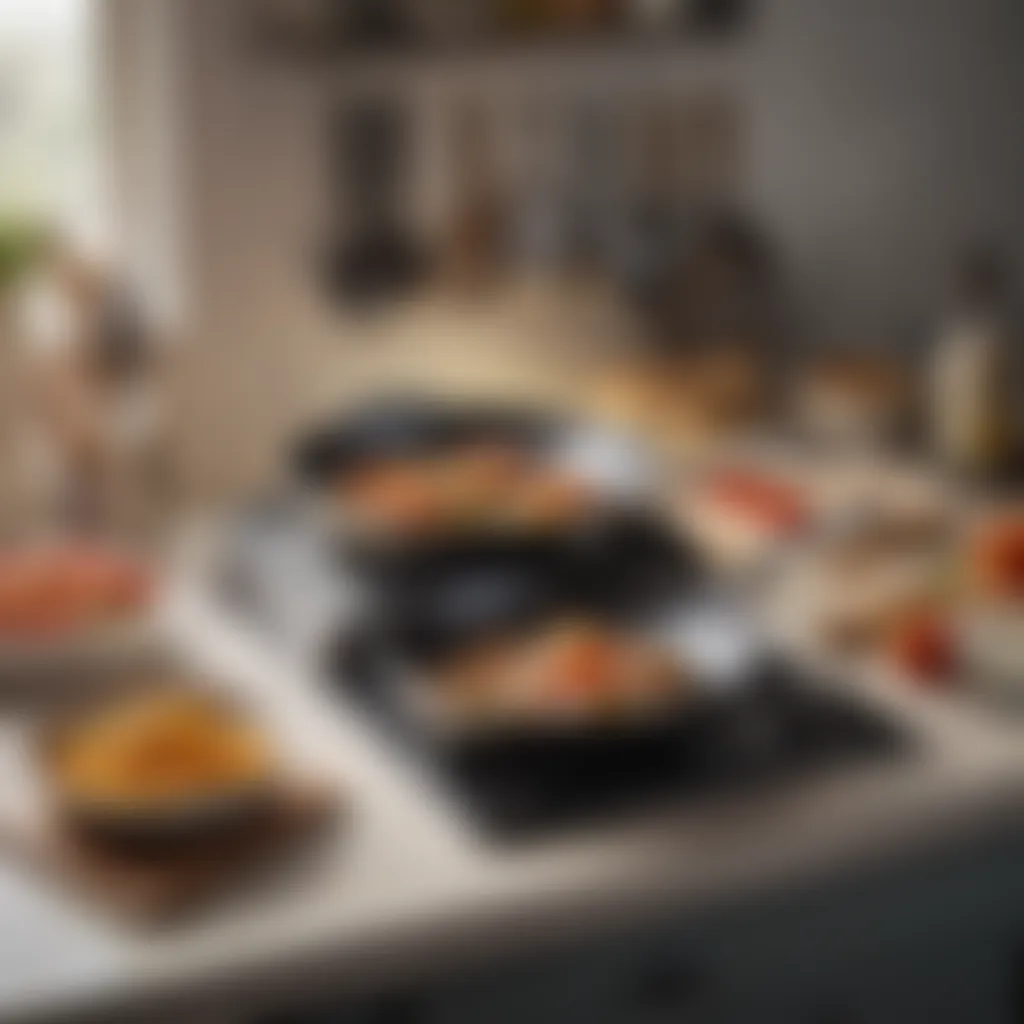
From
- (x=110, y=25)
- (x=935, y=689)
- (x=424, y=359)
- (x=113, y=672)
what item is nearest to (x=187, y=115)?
(x=110, y=25)

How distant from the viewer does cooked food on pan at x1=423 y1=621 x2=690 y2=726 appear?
98 centimetres

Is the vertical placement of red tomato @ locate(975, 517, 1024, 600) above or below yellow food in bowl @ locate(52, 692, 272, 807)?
below

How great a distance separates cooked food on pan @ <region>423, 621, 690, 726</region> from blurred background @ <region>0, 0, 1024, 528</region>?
0.14 metres

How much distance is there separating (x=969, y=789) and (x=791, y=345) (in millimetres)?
270

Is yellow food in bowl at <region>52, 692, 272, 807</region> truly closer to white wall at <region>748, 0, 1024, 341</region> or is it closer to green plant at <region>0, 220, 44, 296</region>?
green plant at <region>0, 220, 44, 296</region>

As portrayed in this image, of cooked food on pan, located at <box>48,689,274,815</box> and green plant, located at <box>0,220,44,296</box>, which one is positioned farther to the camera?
green plant, located at <box>0,220,44,296</box>

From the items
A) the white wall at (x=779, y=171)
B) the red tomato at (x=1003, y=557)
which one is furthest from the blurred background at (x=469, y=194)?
the red tomato at (x=1003, y=557)

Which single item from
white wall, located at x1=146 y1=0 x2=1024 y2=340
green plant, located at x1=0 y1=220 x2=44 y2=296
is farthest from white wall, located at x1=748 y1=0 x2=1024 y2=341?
green plant, located at x1=0 y1=220 x2=44 y2=296

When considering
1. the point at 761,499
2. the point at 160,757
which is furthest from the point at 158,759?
the point at 761,499

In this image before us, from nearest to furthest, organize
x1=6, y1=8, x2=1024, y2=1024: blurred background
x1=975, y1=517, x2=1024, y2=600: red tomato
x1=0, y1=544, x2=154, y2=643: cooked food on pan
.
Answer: x1=6, y1=8, x2=1024, y2=1024: blurred background < x1=0, y1=544, x2=154, y2=643: cooked food on pan < x1=975, y1=517, x2=1024, y2=600: red tomato

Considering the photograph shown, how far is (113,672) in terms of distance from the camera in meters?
1.08

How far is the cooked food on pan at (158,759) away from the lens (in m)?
0.90

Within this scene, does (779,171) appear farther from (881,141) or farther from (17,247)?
(17,247)

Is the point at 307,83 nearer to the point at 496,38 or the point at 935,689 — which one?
the point at 496,38
